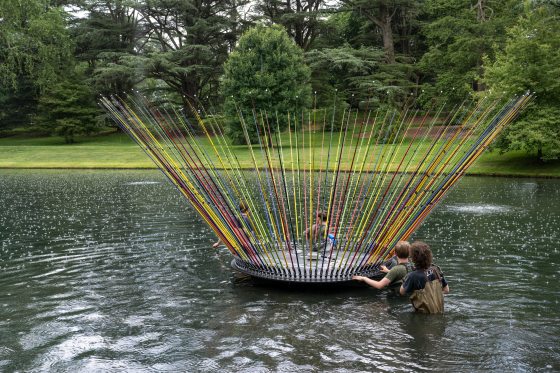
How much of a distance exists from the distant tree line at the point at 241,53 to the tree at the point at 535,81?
7.35 metres

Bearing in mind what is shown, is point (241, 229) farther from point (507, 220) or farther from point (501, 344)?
point (507, 220)

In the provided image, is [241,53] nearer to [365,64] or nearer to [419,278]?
[365,64]

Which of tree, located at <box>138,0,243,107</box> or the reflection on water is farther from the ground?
tree, located at <box>138,0,243,107</box>

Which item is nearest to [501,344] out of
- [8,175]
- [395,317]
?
[395,317]

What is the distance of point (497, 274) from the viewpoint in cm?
1043

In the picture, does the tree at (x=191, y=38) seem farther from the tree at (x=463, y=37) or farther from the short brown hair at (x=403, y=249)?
the short brown hair at (x=403, y=249)

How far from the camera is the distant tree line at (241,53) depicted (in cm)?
4297

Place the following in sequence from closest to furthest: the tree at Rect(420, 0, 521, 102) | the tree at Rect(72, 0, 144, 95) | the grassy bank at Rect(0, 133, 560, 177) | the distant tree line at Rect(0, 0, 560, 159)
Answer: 1. the grassy bank at Rect(0, 133, 560, 177)
2. the tree at Rect(420, 0, 521, 102)
3. the distant tree line at Rect(0, 0, 560, 159)
4. the tree at Rect(72, 0, 144, 95)

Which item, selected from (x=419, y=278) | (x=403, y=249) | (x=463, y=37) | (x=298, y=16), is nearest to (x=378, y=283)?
(x=403, y=249)

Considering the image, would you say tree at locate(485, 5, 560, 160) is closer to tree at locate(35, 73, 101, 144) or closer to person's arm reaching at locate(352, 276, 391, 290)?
person's arm reaching at locate(352, 276, 391, 290)

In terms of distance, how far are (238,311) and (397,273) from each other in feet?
8.58

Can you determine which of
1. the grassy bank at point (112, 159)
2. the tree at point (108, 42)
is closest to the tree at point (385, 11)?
the grassy bank at point (112, 159)

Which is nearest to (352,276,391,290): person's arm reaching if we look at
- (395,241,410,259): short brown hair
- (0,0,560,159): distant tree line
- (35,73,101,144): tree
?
(395,241,410,259): short brown hair

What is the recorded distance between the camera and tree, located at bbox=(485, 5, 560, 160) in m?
28.7
